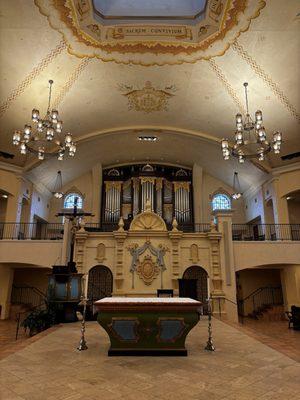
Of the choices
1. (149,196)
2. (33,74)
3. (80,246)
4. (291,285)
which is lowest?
(291,285)

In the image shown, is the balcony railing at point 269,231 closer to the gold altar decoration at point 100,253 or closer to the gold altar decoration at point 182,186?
the gold altar decoration at point 182,186

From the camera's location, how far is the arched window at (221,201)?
1872cm

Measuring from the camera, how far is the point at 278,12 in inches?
338

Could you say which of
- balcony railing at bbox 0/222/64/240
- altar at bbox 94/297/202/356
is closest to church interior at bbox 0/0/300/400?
altar at bbox 94/297/202/356

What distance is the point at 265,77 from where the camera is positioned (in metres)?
10.6

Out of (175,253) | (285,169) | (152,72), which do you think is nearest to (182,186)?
(285,169)

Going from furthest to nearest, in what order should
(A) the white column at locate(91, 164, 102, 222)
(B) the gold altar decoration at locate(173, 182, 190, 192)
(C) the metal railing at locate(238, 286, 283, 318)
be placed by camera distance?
(B) the gold altar decoration at locate(173, 182, 190, 192), (A) the white column at locate(91, 164, 102, 222), (C) the metal railing at locate(238, 286, 283, 318)

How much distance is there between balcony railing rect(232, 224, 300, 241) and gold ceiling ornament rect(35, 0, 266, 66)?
26.8ft

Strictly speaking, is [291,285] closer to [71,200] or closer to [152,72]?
[152,72]

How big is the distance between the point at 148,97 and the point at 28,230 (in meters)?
8.86

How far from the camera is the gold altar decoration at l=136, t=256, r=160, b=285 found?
1227 cm

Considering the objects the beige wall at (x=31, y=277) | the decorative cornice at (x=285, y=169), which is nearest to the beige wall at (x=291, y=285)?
the decorative cornice at (x=285, y=169)

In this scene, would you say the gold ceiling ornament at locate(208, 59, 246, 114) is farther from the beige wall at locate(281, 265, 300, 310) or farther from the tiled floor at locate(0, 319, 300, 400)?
the tiled floor at locate(0, 319, 300, 400)

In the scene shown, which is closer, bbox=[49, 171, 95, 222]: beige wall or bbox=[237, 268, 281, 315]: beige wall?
bbox=[237, 268, 281, 315]: beige wall
